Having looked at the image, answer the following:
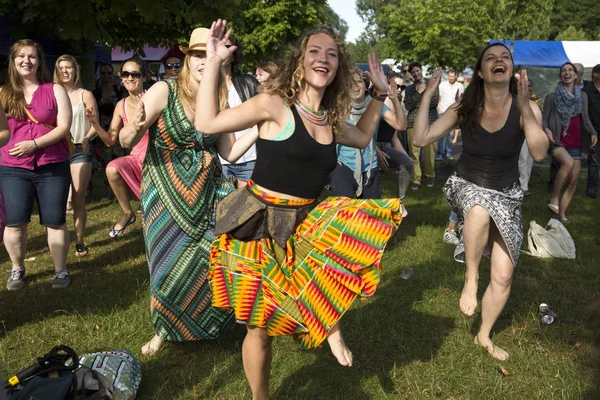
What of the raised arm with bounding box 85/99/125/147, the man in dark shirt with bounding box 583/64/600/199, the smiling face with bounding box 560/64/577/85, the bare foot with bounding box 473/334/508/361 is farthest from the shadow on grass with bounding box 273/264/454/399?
the man in dark shirt with bounding box 583/64/600/199

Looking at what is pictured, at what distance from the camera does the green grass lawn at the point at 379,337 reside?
387 cm

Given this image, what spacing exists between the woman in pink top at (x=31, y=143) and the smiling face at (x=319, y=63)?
285cm

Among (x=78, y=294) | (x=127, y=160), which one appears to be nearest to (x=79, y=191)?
(x=127, y=160)

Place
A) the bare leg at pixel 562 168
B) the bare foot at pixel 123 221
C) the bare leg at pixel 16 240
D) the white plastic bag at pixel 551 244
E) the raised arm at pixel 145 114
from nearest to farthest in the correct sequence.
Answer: the raised arm at pixel 145 114, the bare leg at pixel 16 240, the white plastic bag at pixel 551 244, the bare foot at pixel 123 221, the bare leg at pixel 562 168

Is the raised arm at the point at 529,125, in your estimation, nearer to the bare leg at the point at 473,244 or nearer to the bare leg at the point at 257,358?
the bare leg at the point at 473,244

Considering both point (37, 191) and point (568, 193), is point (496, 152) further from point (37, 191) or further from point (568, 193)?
point (568, 193)

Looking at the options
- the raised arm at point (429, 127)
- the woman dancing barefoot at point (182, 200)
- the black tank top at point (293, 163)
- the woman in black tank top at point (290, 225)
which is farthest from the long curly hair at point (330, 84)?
the raised arm at point (429, 127)

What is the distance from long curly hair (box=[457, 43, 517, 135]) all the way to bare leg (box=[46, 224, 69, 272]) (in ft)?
11.7

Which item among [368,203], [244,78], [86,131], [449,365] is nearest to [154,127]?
[368,203]

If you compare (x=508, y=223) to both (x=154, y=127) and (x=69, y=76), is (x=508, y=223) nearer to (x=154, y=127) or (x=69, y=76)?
(x=154, y=127)

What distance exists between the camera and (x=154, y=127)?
3.95 m

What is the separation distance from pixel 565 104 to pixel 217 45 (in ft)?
26.3

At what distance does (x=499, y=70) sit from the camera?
407 cm

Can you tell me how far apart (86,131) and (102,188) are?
4.12 metres
